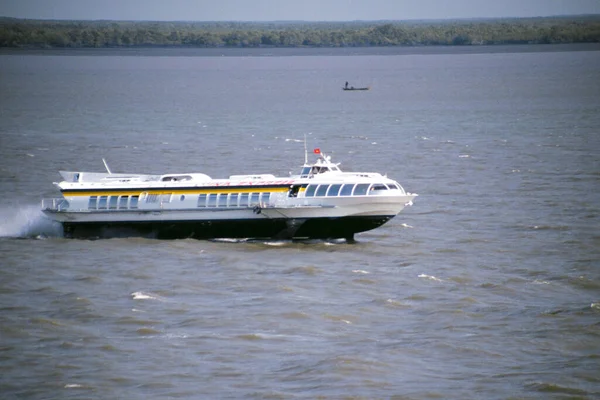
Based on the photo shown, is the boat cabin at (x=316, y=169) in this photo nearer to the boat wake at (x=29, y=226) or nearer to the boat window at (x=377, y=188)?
the boat window at (x=377, y=188)

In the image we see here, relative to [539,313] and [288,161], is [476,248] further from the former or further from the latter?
[288,161]

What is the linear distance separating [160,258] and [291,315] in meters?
12.3

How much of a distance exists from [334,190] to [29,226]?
1635cm

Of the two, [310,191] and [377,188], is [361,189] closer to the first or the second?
[377,188]

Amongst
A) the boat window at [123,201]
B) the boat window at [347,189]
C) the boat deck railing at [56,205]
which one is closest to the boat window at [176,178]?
the boat window at [123,201]

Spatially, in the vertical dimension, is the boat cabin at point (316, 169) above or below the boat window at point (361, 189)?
above

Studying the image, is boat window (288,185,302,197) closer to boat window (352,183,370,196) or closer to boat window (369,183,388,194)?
boat window (352,183,370,196)

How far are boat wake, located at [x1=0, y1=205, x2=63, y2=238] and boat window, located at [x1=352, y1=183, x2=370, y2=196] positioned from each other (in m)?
14.8

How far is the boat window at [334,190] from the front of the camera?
5841cm

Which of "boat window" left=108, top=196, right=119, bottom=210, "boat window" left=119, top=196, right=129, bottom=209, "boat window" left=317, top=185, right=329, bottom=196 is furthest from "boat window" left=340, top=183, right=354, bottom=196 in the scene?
"boat window" left=108, top=196, right=119, bottom=210

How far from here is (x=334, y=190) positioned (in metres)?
58.5

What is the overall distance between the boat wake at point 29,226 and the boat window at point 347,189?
1425 cm

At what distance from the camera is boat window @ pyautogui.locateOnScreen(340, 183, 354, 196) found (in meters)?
58.3

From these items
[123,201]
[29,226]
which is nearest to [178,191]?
[123,201]
